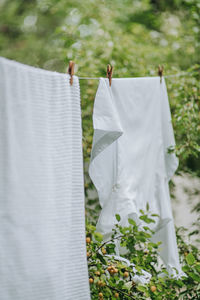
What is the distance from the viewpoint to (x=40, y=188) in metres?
0.91

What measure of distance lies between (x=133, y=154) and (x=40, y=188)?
0.54m

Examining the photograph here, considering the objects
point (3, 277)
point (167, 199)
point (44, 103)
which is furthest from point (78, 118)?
point (167, 199)

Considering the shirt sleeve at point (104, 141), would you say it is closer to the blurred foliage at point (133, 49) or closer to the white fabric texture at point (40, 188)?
the white fabric texture at point (40, 188)

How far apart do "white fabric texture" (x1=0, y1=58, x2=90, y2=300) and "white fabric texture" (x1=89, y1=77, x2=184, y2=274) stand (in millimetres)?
157

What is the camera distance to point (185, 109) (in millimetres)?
1651

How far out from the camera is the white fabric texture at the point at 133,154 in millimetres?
1166

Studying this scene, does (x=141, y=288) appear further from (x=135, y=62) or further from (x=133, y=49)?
(x=133, y=49)

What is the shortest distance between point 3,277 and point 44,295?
137 mm

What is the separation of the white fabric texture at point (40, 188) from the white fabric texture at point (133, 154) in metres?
0.16

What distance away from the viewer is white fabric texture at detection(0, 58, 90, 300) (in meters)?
0.85

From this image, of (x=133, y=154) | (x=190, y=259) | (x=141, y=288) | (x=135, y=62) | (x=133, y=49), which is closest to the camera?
(x=141, y=288)

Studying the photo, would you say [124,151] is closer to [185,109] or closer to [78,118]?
[78,118]

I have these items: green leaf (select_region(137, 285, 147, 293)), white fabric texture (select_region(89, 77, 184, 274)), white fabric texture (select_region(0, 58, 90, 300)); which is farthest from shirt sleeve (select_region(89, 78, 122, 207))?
green leaf (select_region(137, 285, 147, 293))

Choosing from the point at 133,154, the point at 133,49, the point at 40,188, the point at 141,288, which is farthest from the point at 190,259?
the point at 133,49
